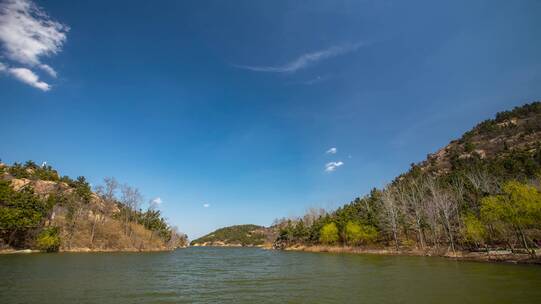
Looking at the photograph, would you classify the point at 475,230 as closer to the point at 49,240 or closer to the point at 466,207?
the point at 466,207

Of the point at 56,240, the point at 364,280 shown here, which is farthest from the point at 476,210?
the point at 56,240

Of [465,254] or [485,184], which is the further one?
[485,184]

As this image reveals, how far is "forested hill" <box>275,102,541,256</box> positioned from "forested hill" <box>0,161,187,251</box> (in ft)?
202

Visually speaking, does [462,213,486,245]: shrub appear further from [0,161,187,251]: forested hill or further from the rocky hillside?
[0,161,187,251]: forested hill

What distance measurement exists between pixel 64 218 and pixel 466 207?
332 ft

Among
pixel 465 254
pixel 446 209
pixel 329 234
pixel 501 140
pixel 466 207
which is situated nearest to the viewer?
pixel 465 254

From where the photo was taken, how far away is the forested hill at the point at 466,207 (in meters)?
43.4

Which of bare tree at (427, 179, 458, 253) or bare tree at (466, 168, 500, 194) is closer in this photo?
bare tree at (427, 179, 458, 253)

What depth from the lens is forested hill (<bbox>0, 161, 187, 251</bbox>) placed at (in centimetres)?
6569

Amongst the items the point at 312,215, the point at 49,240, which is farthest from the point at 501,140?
the point at 49,240

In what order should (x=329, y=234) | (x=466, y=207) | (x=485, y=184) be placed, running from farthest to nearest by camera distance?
(x=329, y=234) → (x=466, y=207) → (x=485, y=184)

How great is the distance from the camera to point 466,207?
62.5 m

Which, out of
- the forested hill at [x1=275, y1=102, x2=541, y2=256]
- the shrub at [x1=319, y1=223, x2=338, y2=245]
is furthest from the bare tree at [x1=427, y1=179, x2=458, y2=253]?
the shrub at [x1=319, y1=223, x2=338, y2=245]

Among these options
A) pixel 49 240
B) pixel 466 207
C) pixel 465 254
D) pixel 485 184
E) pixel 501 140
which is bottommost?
pixel 465 254
